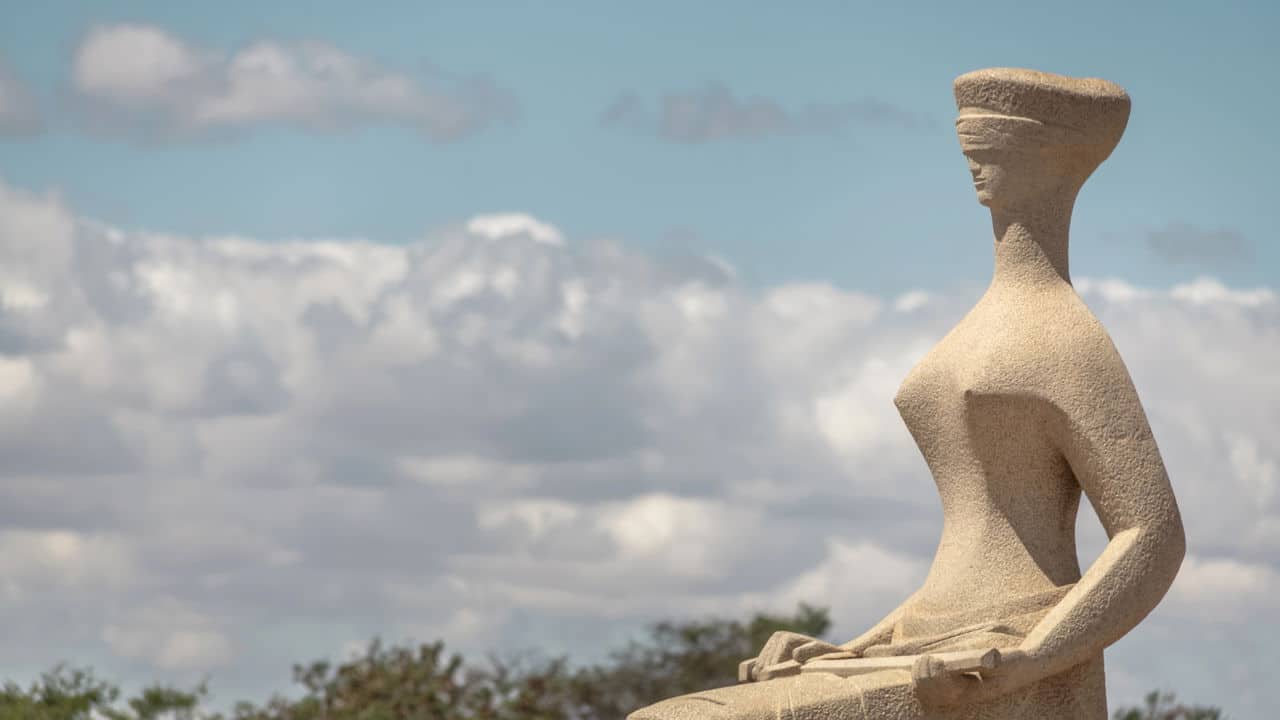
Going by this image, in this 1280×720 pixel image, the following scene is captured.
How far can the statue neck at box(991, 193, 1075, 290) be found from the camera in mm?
8914

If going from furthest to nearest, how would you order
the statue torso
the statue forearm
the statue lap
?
1. the statue torso
2. the statue forearm
3. the statue lap

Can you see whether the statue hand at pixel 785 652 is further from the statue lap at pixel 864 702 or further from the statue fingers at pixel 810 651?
the statue lap at pixel 864 702

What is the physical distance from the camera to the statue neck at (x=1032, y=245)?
8.91 m

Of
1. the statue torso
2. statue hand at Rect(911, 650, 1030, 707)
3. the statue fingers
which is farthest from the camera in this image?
the statue fingers

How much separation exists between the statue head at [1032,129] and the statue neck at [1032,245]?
1.9 inches

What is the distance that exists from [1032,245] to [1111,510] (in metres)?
1.28

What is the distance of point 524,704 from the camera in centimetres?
2661

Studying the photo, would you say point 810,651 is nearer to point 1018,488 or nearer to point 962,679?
point 962,679

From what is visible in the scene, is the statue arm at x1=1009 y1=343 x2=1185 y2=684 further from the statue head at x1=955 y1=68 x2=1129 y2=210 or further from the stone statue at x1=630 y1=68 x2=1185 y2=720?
the statue head at x1=955 y1=68 x2=1129 y2=210

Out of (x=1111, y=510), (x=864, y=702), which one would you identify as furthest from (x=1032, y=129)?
(x=864, y=702)

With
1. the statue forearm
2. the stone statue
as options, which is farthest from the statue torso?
the statue forearm

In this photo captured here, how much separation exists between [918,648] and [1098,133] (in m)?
2.43

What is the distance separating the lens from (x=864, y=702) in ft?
26.3

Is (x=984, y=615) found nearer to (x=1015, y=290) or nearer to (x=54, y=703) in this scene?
(x=1015, y=290)
